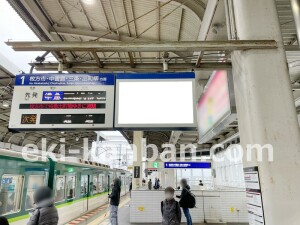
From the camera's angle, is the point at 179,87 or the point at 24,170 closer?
the point at 179,87

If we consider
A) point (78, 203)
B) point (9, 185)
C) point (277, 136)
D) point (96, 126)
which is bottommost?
point (78, 203)

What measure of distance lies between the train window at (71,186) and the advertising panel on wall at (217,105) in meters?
6.08

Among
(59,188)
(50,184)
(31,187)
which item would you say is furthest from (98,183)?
(31,187)

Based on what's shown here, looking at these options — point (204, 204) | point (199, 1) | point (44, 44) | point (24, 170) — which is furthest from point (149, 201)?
point (44, 44)

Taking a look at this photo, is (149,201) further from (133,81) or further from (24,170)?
(133,81)

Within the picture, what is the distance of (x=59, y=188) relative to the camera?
7.57 meters

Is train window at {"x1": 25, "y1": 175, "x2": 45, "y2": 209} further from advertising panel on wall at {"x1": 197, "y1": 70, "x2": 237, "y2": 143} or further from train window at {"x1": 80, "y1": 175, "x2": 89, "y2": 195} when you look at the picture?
advertising panel on wall at {"x1": 197, "y1": 70, "x2": 237, "y2": 143}

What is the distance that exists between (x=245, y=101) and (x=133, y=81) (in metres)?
1.42

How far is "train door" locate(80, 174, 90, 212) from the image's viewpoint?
9.96 meters

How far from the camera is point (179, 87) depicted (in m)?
3.07

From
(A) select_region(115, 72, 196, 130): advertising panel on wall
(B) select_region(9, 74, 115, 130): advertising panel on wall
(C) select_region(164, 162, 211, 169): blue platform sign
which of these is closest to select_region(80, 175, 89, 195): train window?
(C) select_region(164, 162, 211, 169): blue platform sign

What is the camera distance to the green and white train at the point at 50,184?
486 cm

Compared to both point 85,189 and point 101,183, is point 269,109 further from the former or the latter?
point 101,183

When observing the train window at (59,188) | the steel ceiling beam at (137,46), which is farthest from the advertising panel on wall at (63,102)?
the train window at (59,188)
